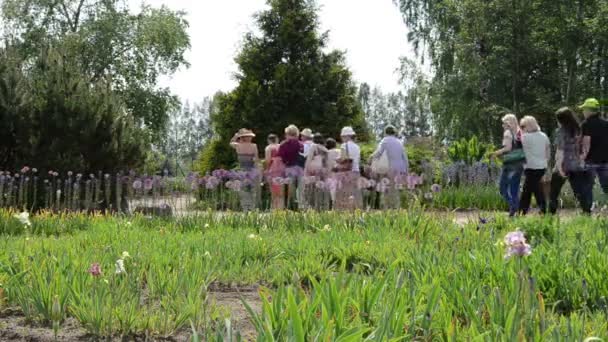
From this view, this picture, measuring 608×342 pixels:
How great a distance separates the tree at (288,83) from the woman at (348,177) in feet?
41.0

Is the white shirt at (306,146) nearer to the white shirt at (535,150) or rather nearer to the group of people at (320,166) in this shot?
the group of people at (320,166)

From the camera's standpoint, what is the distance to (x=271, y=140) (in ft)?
40.1

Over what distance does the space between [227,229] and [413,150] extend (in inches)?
465

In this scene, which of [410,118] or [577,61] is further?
[410,118]

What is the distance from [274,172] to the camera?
11.1m

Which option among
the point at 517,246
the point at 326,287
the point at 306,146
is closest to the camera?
the point at 517,246

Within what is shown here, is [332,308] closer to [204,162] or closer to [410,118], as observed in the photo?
[204,162]

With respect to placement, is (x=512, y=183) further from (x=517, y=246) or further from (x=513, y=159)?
(x=517, y=246)

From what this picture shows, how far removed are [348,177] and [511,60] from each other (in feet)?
73.8

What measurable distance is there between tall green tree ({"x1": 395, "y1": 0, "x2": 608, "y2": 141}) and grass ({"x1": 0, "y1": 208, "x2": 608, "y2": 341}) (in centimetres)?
2492

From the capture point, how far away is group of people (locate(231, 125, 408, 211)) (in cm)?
947

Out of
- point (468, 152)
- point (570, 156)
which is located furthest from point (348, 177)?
point (468, 152)

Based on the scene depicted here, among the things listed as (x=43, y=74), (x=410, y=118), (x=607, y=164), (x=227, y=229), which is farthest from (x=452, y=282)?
(x=410, y=118)

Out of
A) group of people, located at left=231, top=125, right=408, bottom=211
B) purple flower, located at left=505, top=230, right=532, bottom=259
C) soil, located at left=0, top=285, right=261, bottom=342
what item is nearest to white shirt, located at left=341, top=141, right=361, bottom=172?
group of people, located at left=231, top=125, right=408, bottom=211
